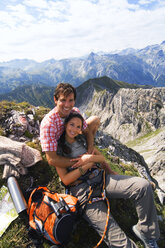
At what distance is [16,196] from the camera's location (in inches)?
Result: 246

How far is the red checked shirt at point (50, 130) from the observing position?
625cm

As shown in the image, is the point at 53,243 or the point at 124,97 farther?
the point at 124,97

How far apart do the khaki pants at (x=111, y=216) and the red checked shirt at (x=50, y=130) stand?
2037 mm

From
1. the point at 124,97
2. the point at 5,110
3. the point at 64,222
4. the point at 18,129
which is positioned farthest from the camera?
the point at 124,97

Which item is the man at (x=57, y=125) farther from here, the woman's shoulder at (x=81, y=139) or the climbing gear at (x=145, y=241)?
the climbing gear at (x=145, y=241)

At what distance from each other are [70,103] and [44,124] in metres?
1.42

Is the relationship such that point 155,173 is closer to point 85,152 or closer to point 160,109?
point 85,152

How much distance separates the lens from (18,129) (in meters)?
11.1

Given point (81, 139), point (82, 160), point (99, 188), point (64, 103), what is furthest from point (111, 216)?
point (64, 103)

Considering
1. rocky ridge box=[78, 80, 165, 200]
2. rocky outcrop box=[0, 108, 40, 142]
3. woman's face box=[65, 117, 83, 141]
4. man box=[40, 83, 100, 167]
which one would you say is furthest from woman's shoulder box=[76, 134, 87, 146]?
rocky ridge box=[78, 80, 165, 200]

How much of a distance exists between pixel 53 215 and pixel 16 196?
2.03 metres

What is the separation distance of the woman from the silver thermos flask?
5.80 ft

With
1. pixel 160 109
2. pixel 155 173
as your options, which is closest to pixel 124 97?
pixel 160 109

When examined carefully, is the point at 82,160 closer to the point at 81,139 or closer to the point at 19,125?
the point at 81,139
